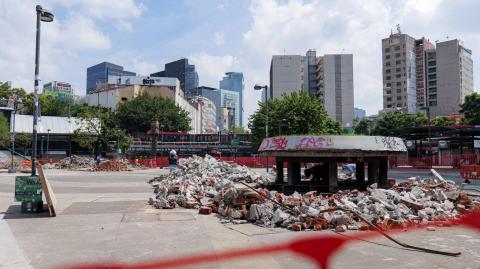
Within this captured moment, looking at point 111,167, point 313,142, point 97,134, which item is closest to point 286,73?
point 97,134

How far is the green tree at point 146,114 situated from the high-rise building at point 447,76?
83109 millimetres

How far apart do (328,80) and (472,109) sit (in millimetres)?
61536

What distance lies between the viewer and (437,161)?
128 ft

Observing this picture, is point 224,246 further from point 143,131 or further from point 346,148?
point 143,131

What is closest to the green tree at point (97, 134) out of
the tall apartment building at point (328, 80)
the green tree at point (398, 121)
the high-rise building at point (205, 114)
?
the green tree at point (398, 121)

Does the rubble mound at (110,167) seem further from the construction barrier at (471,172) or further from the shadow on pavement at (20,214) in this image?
the construction barrier at (471,172)

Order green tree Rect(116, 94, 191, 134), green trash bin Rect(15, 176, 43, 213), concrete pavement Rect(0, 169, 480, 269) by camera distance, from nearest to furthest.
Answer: concrete pavement Rect(0, 169, 480, 269) < green trash bin Rect(15, 176, 43, 213) < green tree Rect(116, 94, 191, 134)

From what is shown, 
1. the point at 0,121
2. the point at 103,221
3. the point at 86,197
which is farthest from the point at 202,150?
the point at 103,221

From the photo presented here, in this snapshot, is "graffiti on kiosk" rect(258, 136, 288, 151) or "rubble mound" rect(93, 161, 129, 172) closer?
"graffiti on kiosk" rect(258, 136, 288, 151)

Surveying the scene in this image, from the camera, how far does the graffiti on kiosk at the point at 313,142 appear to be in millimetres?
13008

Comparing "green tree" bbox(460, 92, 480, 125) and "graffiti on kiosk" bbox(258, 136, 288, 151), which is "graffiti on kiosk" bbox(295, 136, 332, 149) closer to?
"graffiti on kiosk" bbox(258, 136, 288, 151)

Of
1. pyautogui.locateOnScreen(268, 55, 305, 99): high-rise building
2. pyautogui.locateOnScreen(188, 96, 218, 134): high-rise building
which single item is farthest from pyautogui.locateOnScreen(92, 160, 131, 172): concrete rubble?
pyautogui.locateOnScreen(188, 96, 218, 134): high-rise building

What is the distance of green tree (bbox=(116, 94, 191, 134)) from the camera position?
265 feet

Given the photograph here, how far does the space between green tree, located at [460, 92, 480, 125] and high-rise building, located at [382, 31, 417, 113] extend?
60934 mm
